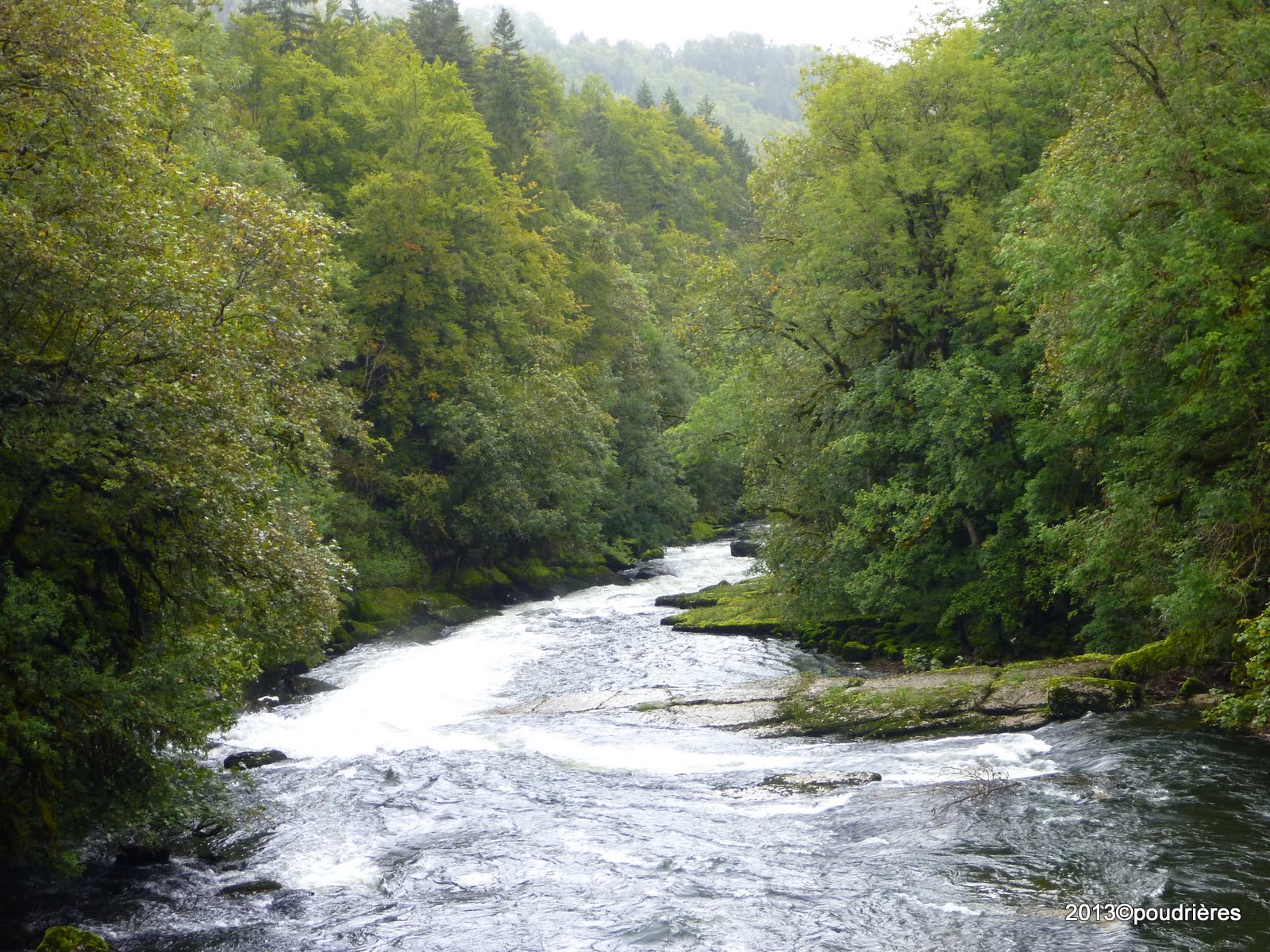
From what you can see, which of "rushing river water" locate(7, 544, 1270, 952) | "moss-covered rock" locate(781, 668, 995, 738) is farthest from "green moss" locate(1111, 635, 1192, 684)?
"moss-covered rock" locate(781, 668, 995, 738)

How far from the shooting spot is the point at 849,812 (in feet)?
42.0

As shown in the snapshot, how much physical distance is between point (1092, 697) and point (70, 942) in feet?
44.4

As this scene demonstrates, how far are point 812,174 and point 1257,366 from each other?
15540mm

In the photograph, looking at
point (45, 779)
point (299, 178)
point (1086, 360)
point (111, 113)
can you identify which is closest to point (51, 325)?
point (111, 113)

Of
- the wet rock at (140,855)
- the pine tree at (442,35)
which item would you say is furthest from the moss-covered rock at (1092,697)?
the pine tree at (442,35)

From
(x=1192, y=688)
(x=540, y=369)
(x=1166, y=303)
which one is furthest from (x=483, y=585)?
(x=1166, y=303)

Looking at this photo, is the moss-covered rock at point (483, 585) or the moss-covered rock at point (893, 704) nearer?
the moss-covered rock at point (893, 704)

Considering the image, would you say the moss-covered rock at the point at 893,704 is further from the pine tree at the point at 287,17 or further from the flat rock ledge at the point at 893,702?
the pine tree at the point at 287,17

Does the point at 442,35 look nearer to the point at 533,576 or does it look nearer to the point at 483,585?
the point at 533,576

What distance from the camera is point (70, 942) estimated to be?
328 inches

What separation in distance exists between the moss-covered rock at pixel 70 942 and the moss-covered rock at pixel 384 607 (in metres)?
21.1

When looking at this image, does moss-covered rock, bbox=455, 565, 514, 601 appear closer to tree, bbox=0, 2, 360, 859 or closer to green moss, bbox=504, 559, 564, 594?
green moss, bbox=504, 559, 564, 594

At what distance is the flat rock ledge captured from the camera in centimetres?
1576

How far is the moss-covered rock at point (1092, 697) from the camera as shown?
50.8 ft
